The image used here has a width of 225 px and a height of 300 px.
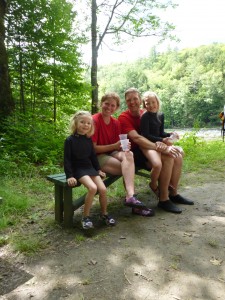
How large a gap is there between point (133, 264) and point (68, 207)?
101cm

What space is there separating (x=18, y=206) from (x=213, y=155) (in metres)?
5.05

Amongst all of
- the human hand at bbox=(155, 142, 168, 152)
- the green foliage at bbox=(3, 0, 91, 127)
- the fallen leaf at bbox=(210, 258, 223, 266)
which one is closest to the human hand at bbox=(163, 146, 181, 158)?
the human hand at bbox=(155, 142, 168, 152)

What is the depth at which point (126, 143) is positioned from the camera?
3102mm

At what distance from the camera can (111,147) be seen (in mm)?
3291

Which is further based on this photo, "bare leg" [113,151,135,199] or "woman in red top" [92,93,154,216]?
"woman in red top" [92,93,154,216]

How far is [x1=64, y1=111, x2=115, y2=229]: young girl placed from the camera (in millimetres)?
2807

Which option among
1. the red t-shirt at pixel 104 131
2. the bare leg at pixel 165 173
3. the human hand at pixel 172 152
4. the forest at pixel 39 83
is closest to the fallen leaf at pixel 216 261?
the bare leg at pixel 165 173

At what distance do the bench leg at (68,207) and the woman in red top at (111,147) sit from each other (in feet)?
1.82

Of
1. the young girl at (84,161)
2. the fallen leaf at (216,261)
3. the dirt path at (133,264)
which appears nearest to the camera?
the dirt path at (133,264)

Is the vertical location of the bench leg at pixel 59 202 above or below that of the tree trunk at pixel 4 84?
below

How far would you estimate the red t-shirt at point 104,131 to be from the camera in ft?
10.8

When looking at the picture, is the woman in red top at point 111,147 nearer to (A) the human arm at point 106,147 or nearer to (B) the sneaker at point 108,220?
(A) the human arm at point 106,147

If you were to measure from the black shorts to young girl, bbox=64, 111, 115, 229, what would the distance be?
0.75 m

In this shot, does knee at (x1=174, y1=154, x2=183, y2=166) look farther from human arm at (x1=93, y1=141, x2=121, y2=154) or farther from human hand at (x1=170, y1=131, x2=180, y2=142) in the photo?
human arm at (x1=93, y1=141, x2=121, y2=154)
